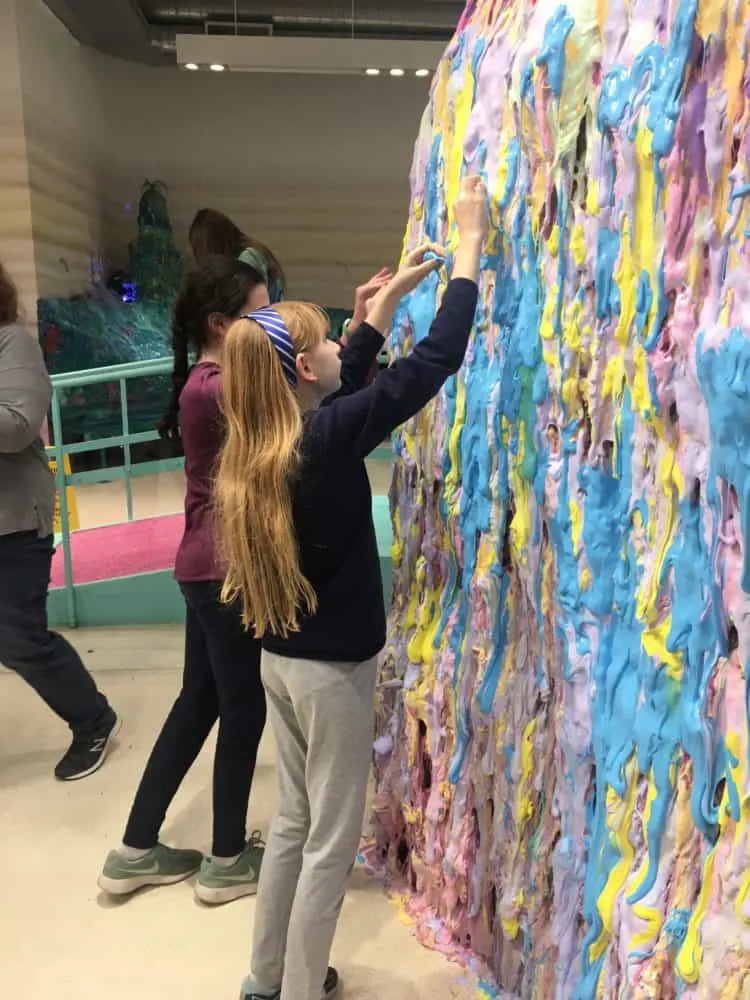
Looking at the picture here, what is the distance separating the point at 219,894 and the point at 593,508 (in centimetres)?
126

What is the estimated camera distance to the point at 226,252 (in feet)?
8.80

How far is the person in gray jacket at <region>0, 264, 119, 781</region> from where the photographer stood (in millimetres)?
2057

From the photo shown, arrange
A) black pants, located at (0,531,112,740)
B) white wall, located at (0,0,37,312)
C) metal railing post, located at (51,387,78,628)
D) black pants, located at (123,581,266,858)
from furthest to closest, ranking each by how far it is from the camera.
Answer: white wall, located at (0,0,37,312)
metal railing post, located at (51,387,78,628)
black pants, located at (0,531,112,740)
black pants, located at (123,581,266,858)

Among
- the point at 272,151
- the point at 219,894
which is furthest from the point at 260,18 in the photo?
the point at 219,894

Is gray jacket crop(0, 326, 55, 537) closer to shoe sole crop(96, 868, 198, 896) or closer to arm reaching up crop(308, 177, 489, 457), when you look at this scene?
shoe sole crop(96, 868, 198, 896)

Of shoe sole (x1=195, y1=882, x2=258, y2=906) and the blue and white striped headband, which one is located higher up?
the blue and white striped headband

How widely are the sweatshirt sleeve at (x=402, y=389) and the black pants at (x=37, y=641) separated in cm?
119

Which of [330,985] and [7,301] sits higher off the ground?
[7,301]

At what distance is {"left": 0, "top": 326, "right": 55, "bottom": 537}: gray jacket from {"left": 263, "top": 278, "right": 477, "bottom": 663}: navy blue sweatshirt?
0.98m

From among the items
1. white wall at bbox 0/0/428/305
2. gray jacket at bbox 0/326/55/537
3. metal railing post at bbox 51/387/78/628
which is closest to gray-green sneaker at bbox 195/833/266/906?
gray jacket at bbox 0/326/55/537

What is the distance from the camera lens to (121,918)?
1.87 meters

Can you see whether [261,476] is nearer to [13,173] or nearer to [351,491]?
[351,491]

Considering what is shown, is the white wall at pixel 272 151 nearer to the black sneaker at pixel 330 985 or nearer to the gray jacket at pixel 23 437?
the gray jacket at pixel 23 437

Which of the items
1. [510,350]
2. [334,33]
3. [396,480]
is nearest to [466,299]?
[510,350]
